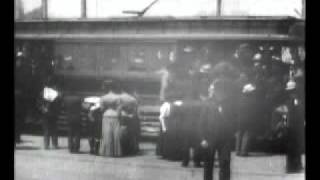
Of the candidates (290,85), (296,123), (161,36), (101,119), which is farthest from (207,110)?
(161,36)

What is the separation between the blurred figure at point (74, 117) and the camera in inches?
294

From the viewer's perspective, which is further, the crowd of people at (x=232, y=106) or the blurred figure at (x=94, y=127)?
the blurred figure at (x=94, y=127)

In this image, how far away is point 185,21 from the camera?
7.76m

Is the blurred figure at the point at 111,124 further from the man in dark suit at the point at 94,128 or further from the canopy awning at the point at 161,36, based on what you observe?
Result: the canopy awning at the point at 161,36

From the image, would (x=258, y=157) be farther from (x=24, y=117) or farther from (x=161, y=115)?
(x=24, y=117)

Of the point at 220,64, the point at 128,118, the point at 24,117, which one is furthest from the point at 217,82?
the point at 24,117

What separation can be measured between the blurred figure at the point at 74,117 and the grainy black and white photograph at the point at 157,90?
16 mm

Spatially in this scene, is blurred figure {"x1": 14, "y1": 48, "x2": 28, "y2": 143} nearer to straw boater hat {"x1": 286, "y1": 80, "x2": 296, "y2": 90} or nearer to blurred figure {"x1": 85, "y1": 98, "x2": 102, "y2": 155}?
blurred figure {"x1": 85, "y1": 98, "x2": 102, "y2": 155}

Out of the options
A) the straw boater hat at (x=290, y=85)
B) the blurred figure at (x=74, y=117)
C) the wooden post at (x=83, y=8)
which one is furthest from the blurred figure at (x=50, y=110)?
the straw boater hat at (x=290, y=85)

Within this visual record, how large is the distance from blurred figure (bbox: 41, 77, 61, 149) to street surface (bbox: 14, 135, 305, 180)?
174mm

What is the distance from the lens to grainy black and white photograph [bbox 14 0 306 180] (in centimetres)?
629

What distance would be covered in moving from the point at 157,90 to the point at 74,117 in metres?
1.15

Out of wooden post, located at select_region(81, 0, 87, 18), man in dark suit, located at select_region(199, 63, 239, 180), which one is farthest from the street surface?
wooden post, located at select_region(81, 0, 87, 18)

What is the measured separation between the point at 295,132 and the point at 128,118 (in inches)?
89.9
